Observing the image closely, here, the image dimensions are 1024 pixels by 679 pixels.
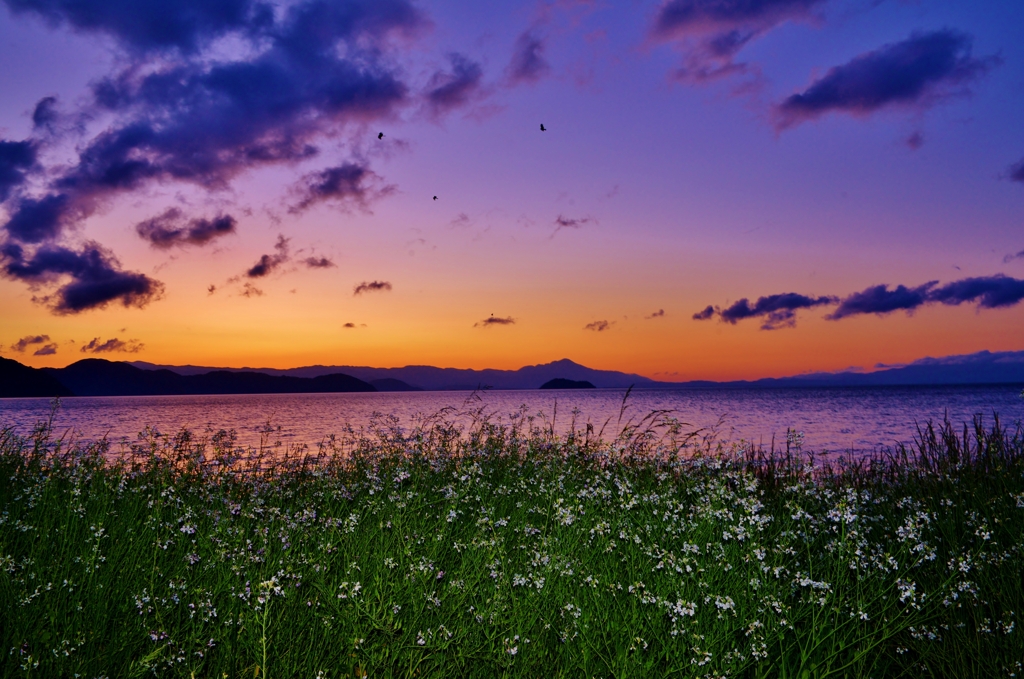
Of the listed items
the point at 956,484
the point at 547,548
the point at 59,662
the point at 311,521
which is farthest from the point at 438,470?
the point at 956,484

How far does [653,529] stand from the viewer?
6738mm

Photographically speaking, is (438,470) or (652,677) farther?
(438,470)

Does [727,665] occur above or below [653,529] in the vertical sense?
below

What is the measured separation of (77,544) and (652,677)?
6601 mm

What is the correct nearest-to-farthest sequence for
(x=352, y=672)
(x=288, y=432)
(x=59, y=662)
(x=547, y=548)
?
(x=59, y=662), (x=352, y=672), (x=547, y=548), (x=288, y=432)

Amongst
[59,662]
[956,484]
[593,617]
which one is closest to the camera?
[59,662]

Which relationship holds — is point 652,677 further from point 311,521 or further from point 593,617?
point 311,521

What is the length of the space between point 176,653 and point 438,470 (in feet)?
19.6

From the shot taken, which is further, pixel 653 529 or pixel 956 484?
pixel 956 484

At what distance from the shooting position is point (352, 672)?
4512 mm

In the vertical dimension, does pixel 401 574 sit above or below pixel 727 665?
→ above

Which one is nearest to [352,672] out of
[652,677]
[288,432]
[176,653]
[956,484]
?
[176,653]

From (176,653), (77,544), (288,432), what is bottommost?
(288,432)

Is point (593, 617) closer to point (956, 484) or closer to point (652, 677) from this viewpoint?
point (652, 677)
